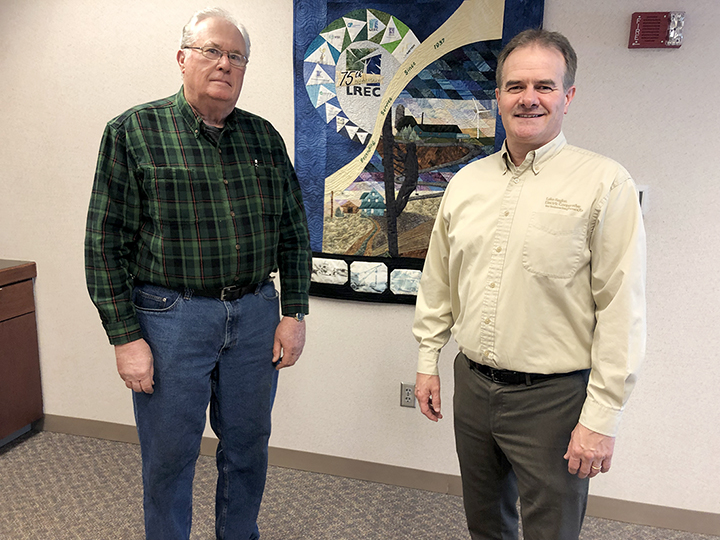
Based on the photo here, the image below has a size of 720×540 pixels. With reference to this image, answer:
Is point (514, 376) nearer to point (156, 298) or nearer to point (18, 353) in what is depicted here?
point (156, 298)

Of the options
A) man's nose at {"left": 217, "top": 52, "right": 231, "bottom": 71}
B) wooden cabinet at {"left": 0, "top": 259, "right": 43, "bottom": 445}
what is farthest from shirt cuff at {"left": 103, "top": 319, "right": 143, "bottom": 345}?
wooden cabinet at {"left": 0, "top": 259, "right": 43, "bottom": 445}

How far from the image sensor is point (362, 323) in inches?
96.3

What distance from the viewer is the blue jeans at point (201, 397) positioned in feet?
5.47

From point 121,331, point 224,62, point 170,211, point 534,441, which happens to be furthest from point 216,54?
point 534,441

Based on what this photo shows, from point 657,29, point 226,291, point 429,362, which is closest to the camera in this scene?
point 429,362

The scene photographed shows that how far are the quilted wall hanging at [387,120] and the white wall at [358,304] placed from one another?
0.11 m

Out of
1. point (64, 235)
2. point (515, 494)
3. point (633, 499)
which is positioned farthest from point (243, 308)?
point (633, 499)

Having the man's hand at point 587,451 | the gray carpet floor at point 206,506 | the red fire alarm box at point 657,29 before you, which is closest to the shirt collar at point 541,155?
the man's hand at point 587,451

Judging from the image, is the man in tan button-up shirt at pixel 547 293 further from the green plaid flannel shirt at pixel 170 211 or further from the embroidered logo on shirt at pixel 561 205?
the green plaid flannel shirt at pixel 170 211

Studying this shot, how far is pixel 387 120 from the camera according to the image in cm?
225

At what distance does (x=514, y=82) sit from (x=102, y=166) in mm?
1079

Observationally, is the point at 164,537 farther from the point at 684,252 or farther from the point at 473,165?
the point at 684,252

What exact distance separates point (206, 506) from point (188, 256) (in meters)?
1.19

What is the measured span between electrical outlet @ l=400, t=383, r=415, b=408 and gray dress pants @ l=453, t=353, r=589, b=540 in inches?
36.2
